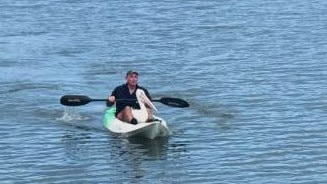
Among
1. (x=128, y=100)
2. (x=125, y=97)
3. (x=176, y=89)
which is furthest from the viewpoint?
(x=176, y=89)

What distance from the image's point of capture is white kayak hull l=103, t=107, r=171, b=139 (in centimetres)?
2584

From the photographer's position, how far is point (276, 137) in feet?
85.5

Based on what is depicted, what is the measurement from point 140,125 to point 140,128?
104 mm

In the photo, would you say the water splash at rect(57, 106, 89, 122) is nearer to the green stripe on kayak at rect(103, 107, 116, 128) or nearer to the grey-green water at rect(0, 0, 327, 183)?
the grey-green water at rect(0, 0, 327, 183)

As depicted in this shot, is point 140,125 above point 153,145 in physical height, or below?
above

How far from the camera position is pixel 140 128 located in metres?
25.9

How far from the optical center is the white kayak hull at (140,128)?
1017 inches

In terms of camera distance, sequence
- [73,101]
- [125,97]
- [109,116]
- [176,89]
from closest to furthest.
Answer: [125,97], [109,116], [73,101], [176,89]

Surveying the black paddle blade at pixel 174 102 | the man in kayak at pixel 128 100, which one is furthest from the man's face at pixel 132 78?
the black paddle blade at pixel 174 102

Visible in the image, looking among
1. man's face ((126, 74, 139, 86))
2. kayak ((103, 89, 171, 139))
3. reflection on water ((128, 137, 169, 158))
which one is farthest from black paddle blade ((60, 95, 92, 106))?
reflection on water ((128, 137, 169, 158))

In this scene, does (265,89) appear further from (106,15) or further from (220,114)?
(106,15)

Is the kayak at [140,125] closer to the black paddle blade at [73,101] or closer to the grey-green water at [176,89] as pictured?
the grey-green water at [176,89]


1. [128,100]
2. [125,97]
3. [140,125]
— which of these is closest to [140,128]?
[140,125]

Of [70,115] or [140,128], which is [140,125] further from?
[70,115]
